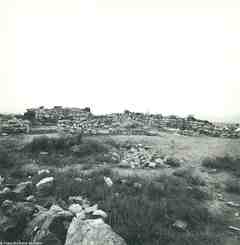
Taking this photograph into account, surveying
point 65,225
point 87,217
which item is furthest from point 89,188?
point 65,225

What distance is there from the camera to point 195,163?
770cm

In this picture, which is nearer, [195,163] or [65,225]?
[65,225]

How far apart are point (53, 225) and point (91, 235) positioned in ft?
2.54

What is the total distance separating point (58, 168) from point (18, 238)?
334cm

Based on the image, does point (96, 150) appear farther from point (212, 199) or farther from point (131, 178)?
point (212, 199)

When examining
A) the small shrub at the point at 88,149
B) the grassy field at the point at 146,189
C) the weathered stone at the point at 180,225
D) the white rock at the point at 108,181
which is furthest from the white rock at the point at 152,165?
the weathered stone at the point at 180,225

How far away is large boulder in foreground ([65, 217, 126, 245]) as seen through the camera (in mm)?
2453

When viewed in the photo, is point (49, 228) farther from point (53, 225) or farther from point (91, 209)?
point (91, 209)

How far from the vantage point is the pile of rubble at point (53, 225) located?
8.32 feet

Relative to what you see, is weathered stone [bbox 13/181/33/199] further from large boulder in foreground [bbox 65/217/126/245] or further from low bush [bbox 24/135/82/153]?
low bush [bbox 24/135/82/153]

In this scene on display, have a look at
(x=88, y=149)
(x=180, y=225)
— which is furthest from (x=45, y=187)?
(x=88, y=149)

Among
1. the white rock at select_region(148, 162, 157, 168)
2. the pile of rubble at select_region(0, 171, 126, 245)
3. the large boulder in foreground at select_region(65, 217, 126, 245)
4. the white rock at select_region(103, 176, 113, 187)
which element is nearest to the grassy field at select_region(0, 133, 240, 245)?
the white rock at select_region(103, 176, 113, 187)

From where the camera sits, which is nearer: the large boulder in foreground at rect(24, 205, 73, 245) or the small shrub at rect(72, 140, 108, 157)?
the large boulder in foreground at rect(24, 205, 73, 245)

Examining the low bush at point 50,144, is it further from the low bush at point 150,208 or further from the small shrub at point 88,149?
the low bush at point 150,208
